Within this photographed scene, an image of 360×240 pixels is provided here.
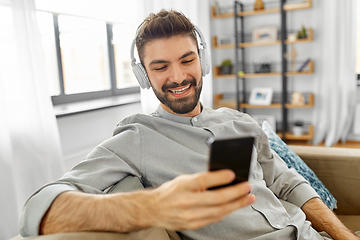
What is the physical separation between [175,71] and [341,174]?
2.92ft

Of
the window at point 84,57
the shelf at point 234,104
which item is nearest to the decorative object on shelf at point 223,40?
the shelf at point 234,104

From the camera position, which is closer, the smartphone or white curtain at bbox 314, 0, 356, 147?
the smartphone

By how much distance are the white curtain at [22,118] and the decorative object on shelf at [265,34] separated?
2648 millimetres

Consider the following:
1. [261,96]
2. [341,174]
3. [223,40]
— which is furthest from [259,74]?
[341,174]

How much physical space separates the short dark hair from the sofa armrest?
2.74 ft

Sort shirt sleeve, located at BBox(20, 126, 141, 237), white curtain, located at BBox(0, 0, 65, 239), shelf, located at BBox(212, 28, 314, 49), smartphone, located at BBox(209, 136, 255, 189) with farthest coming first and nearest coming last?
shelf, located at BBox(212, 28, 314, 49) → white curtain, located at BBox(0, 0, 65, 239) → shirt sleeve, located at BBox(20, 126, 141, 237) → smartphone, located at BBox(209, 136, 255, 189)

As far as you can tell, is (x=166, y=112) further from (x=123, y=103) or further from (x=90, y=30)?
(x=90, y=30)

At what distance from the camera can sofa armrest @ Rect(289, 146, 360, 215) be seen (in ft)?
4.50

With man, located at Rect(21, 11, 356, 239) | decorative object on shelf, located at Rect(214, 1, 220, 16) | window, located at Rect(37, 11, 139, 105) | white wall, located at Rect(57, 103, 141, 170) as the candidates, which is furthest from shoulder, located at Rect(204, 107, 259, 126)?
decorative object on shelf, located at Rect(214, 1, 220, 16)

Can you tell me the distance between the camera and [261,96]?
376cm

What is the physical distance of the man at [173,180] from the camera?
0.51 metres

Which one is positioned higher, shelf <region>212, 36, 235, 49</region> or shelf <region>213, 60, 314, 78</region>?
shelf <region>212, 36, 235, 49</region>

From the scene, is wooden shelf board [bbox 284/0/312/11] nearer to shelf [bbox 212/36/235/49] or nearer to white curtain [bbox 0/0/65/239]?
shelf [bbox 212/36/235/49]

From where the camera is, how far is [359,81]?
3.47 m
